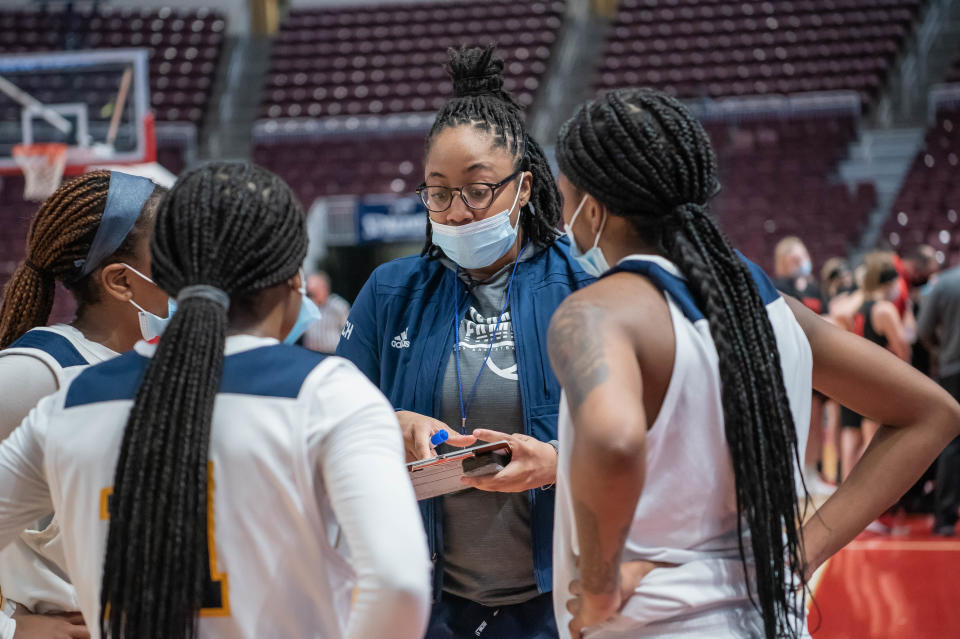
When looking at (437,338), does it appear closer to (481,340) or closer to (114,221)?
(481,340)

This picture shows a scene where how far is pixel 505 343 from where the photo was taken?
2057 millimetres

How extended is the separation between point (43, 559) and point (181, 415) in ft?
2.33

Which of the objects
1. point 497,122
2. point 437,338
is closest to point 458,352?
point 437,338

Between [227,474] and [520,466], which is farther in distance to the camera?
[520,466]

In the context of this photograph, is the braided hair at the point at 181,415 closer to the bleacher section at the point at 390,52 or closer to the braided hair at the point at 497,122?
the braided hair at the point at 497,122

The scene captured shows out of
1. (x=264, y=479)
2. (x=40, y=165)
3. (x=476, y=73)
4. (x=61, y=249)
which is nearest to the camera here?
(x=264, y=479)

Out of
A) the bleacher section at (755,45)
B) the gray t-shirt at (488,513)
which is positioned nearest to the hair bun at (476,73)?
the gray t-shirt at (488,513)

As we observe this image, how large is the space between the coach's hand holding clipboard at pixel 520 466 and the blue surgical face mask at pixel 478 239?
0.46m

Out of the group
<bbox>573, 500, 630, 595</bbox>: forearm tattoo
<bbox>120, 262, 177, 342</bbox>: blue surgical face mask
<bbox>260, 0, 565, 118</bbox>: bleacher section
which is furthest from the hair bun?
<bbox>260, 0, 565, 118</bbox>: bleacher section

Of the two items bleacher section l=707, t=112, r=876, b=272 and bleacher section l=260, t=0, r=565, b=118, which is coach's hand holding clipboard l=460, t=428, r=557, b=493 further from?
bleacher section l=260, t=0, r=565, b=118

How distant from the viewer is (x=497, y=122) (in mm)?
2154

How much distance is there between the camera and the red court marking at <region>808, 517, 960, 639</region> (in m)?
4.04

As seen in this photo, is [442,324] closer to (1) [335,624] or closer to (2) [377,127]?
(1) [335,624]

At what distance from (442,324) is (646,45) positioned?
14.3 meters
